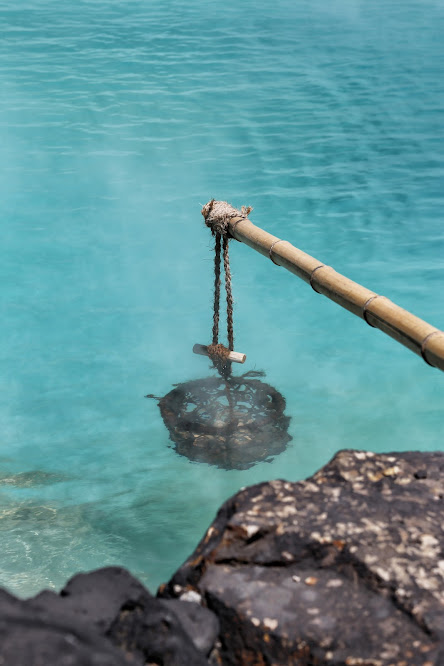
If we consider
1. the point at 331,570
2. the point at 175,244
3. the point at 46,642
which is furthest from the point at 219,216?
the point at 175,244

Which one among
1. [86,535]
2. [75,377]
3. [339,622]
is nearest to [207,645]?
[339,622]

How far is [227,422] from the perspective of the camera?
4941 millimetres

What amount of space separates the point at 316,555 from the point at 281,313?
6.28 m

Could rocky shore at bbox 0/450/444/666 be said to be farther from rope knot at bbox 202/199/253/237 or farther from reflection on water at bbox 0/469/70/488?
reflection on water at bbox 0/469/70/488

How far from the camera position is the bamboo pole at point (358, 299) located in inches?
112

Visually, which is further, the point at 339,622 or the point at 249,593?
the point at 249,593

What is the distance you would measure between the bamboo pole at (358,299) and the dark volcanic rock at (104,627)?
1605 mm

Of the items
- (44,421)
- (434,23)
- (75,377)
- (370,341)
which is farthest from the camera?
(434,23)

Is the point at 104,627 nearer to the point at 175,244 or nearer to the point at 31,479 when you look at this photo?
the point at 31,479

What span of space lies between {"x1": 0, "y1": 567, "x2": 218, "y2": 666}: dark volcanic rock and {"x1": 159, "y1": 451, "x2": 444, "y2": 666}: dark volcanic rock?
0.13 m

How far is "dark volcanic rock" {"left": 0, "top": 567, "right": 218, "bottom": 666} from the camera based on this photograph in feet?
4.05

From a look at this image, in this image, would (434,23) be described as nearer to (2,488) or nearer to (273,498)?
(2,488)

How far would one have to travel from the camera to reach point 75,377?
6711 millimetres

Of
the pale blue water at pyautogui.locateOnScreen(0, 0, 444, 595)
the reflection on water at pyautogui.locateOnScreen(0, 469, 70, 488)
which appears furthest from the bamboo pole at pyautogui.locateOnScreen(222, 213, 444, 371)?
the reflection on water at pyautogui.locateOnScreen(0, 469, 70, 488)
